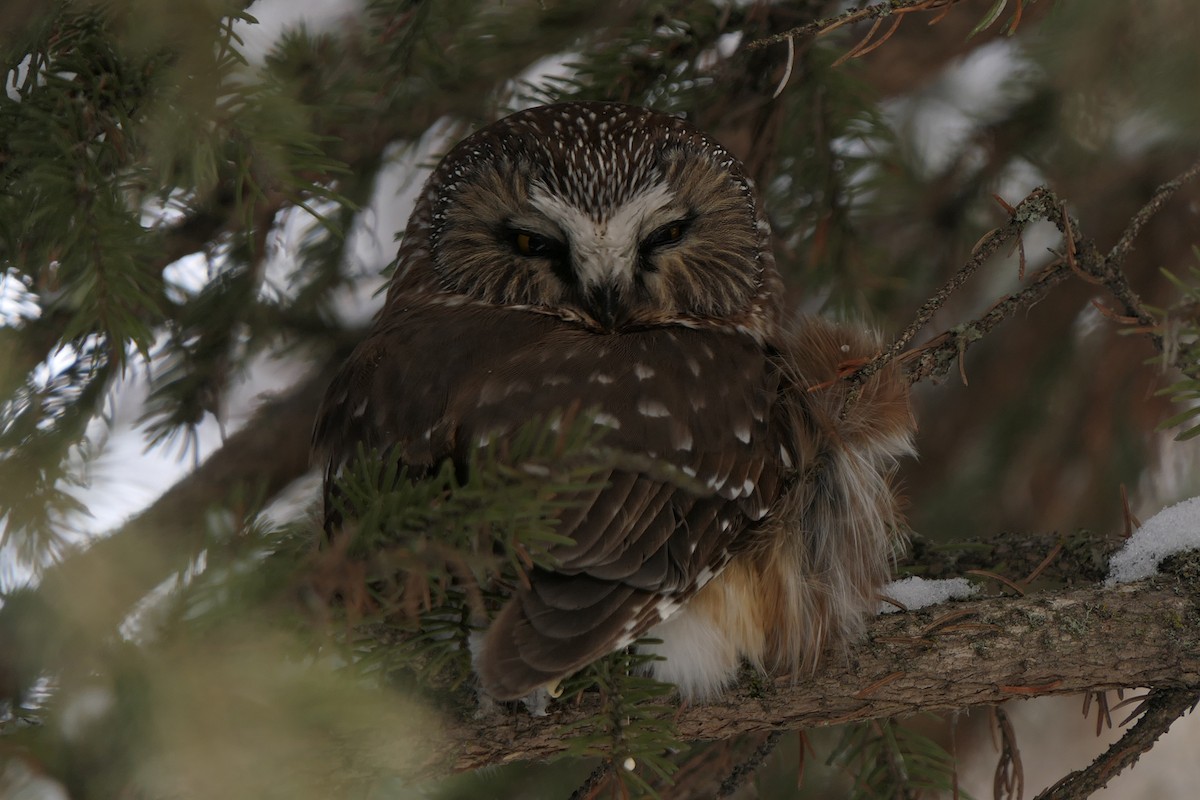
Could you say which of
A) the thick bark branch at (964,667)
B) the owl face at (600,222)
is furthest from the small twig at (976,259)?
the owl face at (600,222)

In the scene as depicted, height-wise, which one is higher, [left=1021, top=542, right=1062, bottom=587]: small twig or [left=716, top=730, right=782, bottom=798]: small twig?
Result: [left=1021, top=542, right=1062, bottom=587]: small twig

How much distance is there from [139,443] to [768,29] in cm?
222

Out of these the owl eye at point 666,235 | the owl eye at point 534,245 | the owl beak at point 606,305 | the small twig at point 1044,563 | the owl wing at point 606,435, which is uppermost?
the owl eye at point 534,245

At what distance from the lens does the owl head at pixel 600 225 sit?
8.77ft

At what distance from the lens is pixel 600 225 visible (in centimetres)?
266

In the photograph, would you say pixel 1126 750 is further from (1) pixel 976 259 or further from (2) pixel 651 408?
(2) pixel 651 408

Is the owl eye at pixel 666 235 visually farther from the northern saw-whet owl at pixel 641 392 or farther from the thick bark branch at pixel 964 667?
the thick bark branch at pixel 964 667

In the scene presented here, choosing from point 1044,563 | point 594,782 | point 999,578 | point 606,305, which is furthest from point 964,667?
point 606,305

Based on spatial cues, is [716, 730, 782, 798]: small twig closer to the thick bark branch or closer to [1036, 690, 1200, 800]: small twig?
the thick bark branch

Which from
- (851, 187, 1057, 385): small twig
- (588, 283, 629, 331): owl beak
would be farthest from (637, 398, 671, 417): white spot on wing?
(588, 283, 629, 331): owl beak

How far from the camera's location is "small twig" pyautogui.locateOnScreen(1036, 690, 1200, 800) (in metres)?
2.05

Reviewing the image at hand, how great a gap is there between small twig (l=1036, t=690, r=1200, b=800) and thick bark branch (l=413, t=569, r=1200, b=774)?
4cm

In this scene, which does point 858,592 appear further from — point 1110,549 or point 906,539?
point 1110,549

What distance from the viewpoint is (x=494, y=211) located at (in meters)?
2.82
